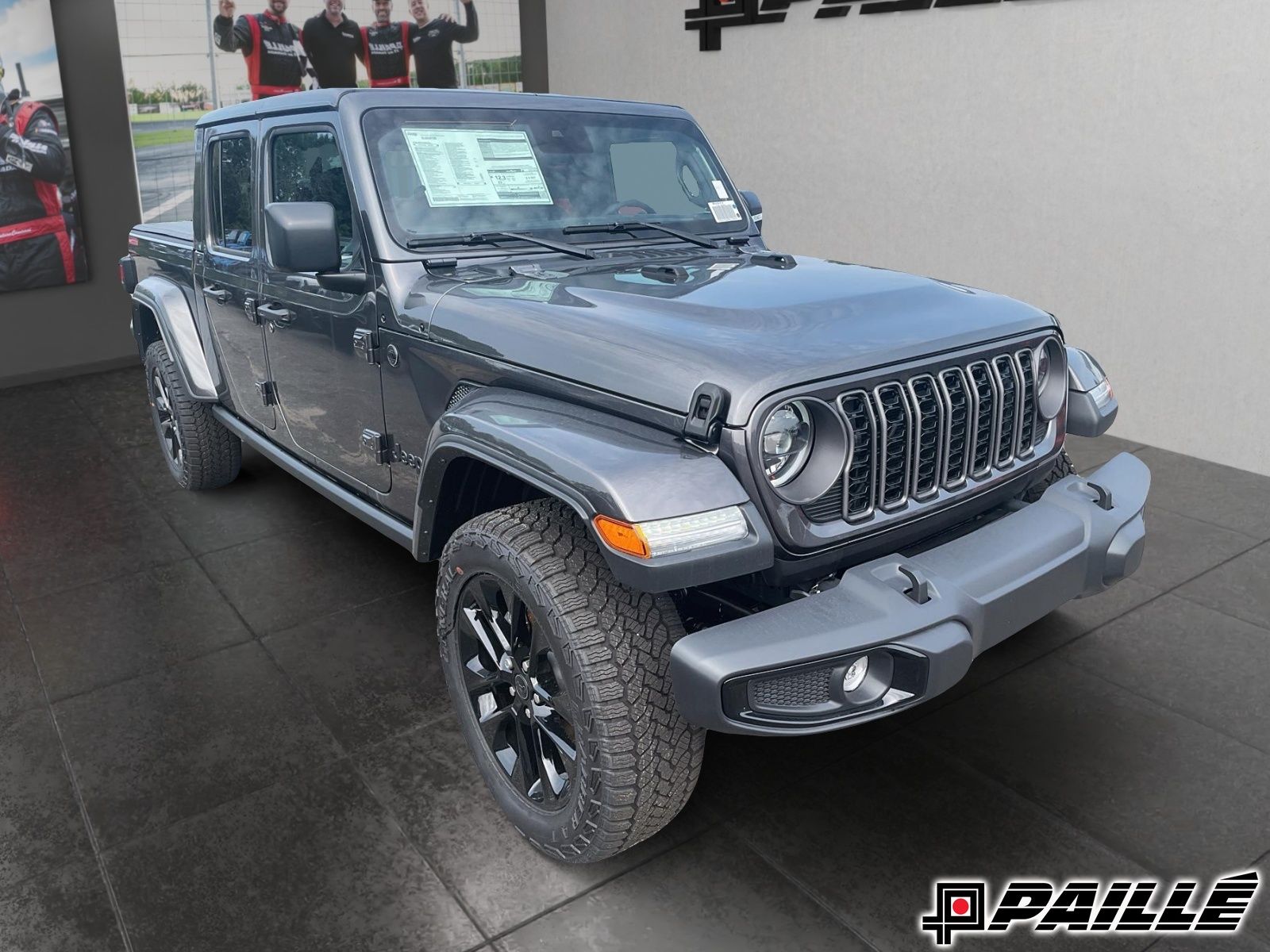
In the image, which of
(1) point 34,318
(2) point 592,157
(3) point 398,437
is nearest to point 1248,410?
(2) point 592,157

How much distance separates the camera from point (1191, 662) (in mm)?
3344

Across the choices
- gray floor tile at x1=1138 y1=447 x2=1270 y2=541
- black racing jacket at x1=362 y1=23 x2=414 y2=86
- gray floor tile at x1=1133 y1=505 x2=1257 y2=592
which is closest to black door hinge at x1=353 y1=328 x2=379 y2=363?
gray floor tile at x1=1133 y1=505 x2=1257 y2=592

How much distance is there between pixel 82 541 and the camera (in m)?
4.53

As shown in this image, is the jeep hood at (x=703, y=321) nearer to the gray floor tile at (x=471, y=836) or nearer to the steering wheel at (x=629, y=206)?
the steering wheel at (x=629, y=206)

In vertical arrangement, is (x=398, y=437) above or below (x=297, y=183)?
below

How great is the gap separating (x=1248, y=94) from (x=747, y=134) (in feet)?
11.4

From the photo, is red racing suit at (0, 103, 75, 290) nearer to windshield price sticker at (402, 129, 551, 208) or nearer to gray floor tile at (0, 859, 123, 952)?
windshield price sticker at (402, 129, 551, 208)

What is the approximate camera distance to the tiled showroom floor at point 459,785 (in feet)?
7.57

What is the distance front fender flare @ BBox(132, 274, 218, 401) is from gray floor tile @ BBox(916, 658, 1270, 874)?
11.0 feet

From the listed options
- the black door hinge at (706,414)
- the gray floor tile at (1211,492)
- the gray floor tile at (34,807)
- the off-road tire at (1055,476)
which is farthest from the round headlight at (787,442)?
the gray floor tile at (1211,492)

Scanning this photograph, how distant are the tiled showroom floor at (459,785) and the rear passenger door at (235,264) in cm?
77

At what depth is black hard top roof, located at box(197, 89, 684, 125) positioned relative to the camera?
315cm

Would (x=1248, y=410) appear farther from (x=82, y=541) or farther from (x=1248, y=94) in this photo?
(x=82, y=541)

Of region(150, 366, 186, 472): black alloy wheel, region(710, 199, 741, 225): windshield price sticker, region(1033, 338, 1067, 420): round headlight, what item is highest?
region(710, 199, 741, 225): windshield price sticker
